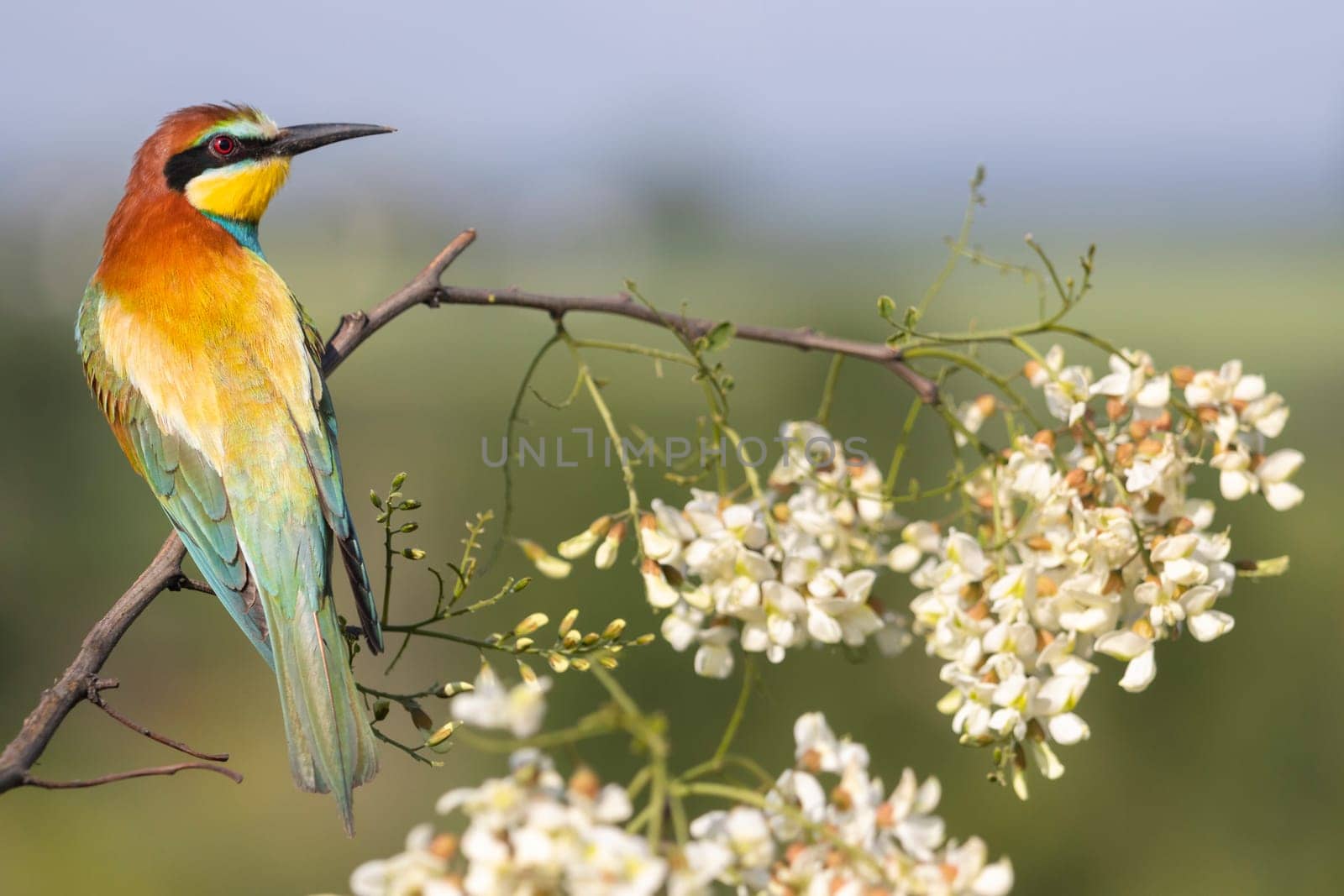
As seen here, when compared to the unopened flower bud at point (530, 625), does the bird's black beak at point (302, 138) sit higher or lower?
higher

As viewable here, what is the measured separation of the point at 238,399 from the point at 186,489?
17 cm

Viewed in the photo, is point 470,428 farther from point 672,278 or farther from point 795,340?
point 672,278

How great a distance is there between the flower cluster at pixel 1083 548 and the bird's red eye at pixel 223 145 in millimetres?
1513

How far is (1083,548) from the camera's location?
1421 mm

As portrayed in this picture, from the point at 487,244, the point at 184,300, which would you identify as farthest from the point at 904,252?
the point at 184,300

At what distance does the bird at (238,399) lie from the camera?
5.92ft

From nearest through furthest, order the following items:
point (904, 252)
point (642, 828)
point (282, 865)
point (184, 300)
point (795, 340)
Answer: point (642, 828) → point (795, 340) → point (184, 300) → point (282, 865) → point (904, 252)

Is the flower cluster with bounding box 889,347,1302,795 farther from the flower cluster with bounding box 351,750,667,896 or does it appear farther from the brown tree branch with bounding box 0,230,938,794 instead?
the flower cluster with bounding box 351,750,667,896

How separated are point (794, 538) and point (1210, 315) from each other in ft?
164

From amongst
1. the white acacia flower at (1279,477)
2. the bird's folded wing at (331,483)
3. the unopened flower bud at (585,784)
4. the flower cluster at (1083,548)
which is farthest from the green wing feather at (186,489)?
the white acacia flower at (1279,477)

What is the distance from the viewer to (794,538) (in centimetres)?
144

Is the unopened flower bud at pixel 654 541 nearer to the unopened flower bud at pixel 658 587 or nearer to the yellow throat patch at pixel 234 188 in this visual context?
the unopened flower bud at pixel 658 587

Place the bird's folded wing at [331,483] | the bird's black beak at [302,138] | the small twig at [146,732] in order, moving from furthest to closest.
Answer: the bird's black beak at [302,138], the bird's folded wing at [331,483], the small twig at [146,732]

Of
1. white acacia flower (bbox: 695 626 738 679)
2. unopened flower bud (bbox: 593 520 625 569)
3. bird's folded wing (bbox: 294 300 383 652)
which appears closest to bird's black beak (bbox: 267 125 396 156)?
bird's folded wing (bbox: 294 300 383 652)
